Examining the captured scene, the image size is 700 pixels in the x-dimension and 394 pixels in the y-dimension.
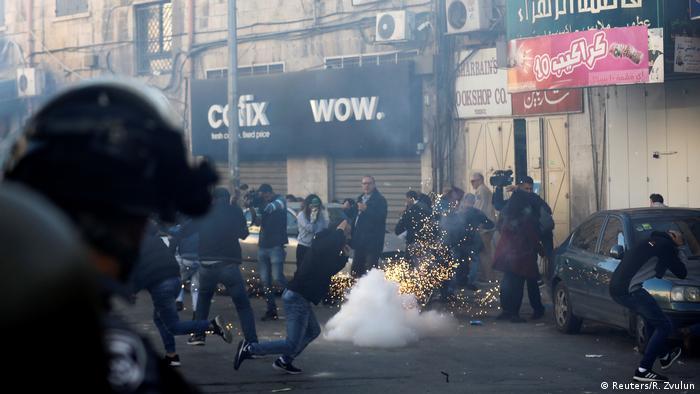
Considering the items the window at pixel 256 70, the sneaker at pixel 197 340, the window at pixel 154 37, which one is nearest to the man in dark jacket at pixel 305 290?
the sneaker at pixel 197 340

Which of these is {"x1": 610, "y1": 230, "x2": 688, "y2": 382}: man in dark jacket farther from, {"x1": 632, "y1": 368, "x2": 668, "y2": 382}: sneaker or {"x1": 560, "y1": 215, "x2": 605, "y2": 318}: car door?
{"x1": 560, "y1": 215, "x2": 605, "y2": 318}: car door

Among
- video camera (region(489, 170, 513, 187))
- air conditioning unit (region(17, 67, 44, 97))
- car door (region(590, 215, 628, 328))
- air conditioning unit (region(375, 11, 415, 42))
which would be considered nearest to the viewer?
car door (region(590, 215, 628, 328))

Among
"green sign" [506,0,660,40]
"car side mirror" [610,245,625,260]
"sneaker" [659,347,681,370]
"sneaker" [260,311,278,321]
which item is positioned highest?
"green sign" [506,0,660,40]

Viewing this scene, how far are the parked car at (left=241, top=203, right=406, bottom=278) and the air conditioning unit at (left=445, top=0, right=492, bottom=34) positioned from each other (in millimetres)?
5185

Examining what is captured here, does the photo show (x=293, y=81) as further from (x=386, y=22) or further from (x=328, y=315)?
(x=328, y=315)

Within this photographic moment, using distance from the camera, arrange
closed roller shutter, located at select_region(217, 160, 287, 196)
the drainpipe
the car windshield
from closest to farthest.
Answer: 1. the car windshield
2. closed roller shutter, located at select_region(217, 160, 287, 196)
3. the drainpipe

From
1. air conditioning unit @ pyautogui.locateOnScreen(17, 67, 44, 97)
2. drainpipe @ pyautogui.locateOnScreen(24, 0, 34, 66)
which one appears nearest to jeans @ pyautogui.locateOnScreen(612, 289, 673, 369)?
air conditioning unit @ pyautogui.locateOnScreen(17, 67, 44, 97)

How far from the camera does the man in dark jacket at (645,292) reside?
9.04m

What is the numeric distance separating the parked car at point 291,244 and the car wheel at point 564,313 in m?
3.94

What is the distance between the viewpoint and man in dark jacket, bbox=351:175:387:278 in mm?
15367

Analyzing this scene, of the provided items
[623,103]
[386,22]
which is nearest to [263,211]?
[623,103]

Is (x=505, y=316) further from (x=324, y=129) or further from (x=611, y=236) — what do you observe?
(x=324, y=129)

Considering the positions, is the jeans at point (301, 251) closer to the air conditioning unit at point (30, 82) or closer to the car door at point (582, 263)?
the car door at point (582, 263)

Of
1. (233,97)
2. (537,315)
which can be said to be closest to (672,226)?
(537,315)
